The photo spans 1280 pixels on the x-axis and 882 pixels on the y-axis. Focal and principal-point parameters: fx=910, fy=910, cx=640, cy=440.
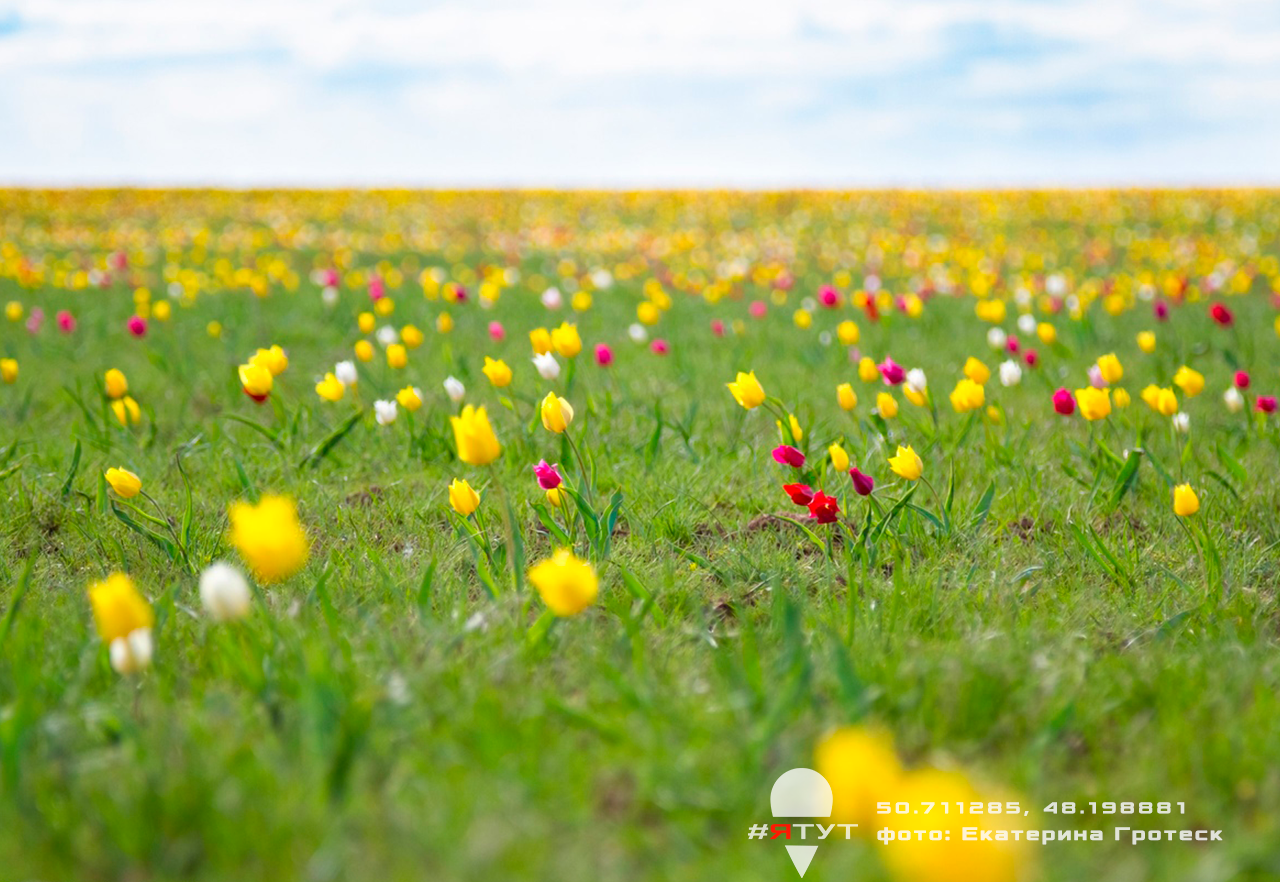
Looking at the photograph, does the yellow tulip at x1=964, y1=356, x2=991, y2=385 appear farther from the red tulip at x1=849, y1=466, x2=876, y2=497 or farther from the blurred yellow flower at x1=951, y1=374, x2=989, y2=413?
the red tulip at x1=849, y1=466, x2=876, y2=497

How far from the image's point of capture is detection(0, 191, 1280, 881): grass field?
148 centimetres

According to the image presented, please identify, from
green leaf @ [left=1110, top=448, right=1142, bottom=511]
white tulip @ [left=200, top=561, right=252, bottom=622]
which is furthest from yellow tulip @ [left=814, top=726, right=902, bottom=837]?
green leaf @ [left=1110, top=448, right=1142, bottom=511]

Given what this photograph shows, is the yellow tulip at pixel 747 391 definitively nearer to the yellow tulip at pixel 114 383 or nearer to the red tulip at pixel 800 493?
the red tulip at pixel 800 493

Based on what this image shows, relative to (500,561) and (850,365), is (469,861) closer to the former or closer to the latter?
(500,561)

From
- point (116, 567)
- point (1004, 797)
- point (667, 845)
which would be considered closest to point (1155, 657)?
point (1004, 797)

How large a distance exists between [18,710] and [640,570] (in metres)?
1.55

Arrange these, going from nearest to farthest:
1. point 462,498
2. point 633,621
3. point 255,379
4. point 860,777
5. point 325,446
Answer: point 860,777 → point 633,621 → point 462,498 → point 255,379 → point 325,446

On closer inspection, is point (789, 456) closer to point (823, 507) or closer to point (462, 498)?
point (823, 507)

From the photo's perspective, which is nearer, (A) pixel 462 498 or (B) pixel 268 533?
(B) pixel 268 533

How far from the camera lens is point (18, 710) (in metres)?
1.58

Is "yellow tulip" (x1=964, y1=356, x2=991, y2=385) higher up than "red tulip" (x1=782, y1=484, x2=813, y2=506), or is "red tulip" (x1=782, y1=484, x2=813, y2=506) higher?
"yellow tulip" (x1=964, y1=356, x2=991, y2=385)

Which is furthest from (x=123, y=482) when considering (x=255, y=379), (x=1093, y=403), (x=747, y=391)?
(x=1093, y=403)

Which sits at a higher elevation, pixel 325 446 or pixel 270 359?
→ pixel 270 359

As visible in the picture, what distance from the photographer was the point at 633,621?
6.75 ft
